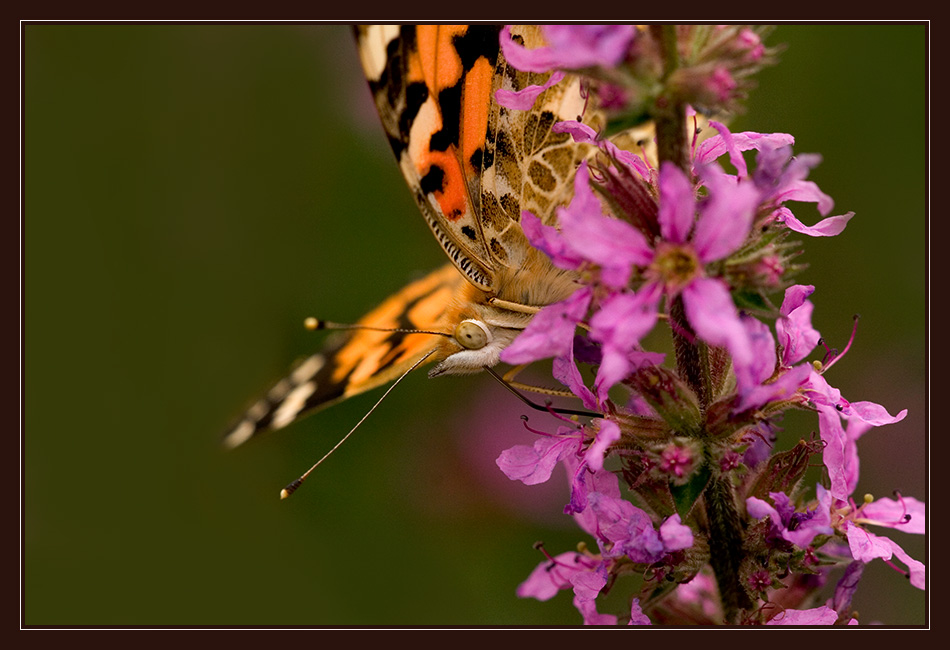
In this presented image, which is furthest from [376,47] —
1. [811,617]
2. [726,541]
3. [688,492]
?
[811,617]

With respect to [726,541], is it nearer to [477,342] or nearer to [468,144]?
[477,342]

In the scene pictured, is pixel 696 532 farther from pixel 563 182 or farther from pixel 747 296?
pixel 563 182

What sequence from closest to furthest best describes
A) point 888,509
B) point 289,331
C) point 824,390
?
point 824,390 < point 888,509 < point 289,331

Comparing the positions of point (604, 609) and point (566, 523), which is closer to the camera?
point (604, 609)

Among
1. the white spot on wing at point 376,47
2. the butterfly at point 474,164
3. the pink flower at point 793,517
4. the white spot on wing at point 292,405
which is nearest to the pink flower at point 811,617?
the pink flower at point 793,517

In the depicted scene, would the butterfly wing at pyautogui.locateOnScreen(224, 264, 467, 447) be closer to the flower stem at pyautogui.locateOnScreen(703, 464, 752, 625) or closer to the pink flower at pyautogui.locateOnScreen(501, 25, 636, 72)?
the flower stem at pyautogui.locateOnScreen(703, 464, 752, 625)

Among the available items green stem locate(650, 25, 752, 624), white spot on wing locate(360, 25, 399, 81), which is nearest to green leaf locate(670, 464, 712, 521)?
green stem locate(650, 25, 752, 624)

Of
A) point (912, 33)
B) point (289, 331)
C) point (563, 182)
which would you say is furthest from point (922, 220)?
point (289, 331)
